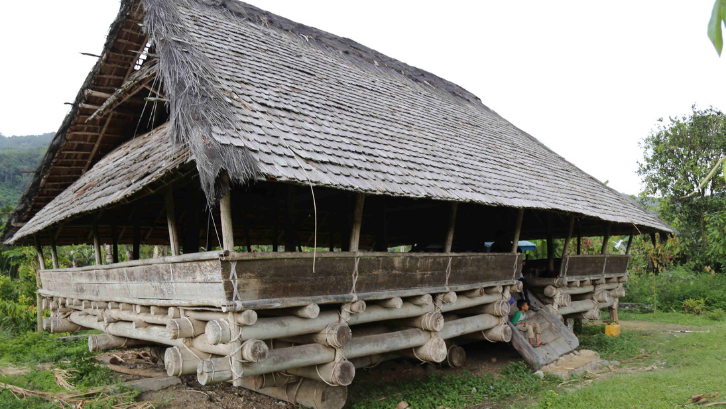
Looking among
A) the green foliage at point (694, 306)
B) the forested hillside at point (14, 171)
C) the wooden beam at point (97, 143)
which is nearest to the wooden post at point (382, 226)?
the wooden beam at point (97, 143)

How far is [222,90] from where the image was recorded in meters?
5.20

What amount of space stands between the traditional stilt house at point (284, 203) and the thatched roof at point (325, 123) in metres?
0.03

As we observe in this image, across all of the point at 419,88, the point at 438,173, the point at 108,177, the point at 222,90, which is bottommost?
the point at 108,177

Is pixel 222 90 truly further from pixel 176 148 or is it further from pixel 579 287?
pixel 579 287

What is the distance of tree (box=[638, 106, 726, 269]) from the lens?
1692 centimetres

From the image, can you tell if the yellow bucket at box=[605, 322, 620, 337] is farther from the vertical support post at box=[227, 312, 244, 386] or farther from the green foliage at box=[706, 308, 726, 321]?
the vertical support post at box=[227, 312, 244, 386]

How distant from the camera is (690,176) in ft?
57.4

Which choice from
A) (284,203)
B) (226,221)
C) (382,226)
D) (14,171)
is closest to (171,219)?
(226,221)

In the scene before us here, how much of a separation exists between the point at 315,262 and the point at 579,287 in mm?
6867

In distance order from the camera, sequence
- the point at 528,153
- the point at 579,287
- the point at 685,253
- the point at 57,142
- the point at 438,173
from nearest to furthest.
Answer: the point at 438,173 < the point at 57,142 < the point at 579,287 < the point at 528,153 < the point at 685,253

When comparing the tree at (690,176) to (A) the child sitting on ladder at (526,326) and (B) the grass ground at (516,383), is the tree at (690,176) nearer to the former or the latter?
(B) the grass ground at (516,383)

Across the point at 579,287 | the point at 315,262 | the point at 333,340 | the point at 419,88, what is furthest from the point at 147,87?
the point at 579,287

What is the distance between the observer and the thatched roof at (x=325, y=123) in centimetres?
450

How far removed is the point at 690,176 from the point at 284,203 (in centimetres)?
1603
